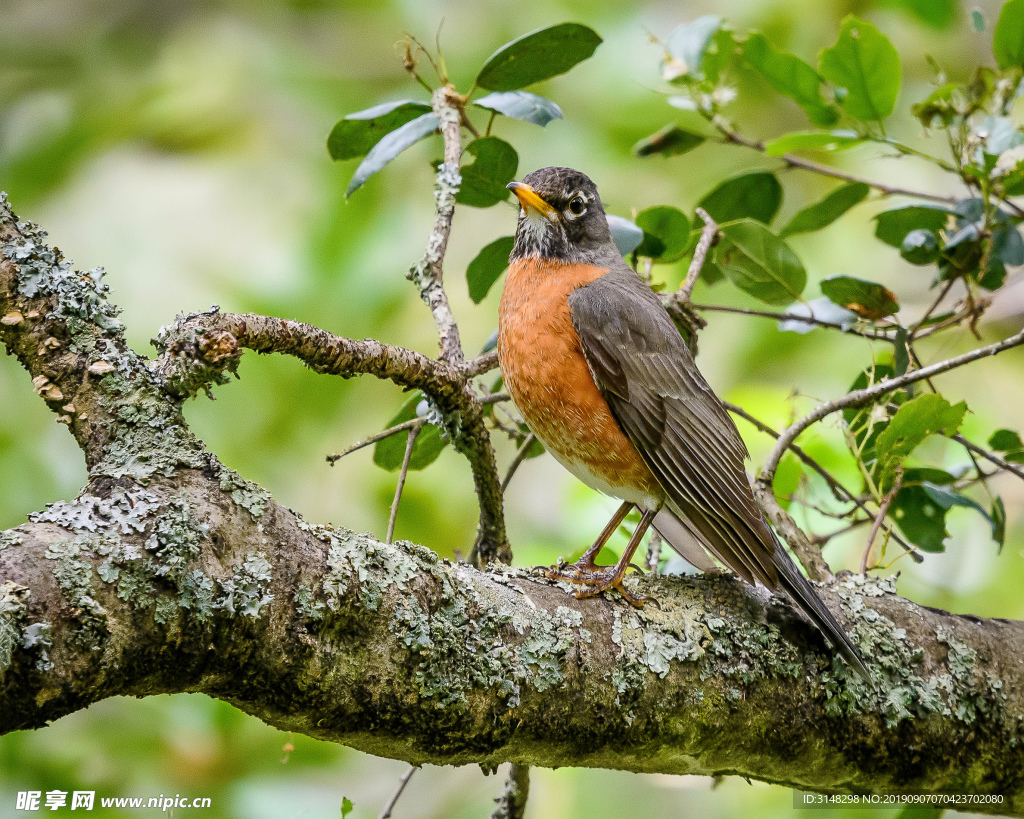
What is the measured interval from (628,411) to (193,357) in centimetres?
140

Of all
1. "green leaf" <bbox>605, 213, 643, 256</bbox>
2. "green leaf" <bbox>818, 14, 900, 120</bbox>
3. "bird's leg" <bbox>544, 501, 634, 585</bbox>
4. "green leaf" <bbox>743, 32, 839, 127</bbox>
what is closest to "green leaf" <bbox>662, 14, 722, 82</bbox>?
"green leaf" <bbox>743, 32, 839, 127</bbox>

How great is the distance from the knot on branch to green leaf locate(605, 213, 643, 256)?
1.50 m

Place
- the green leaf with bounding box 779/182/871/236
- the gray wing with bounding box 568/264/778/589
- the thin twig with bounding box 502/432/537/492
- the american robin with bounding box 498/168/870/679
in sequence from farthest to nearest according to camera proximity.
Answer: the green leaf with bounding box 779/182/871/236 < the thin twig with bounding box 502/432/537/492 < the american robin with bounding box 498/168/870/679 < the gray wing with bounding box 568/264/778/589

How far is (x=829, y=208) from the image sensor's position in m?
3.34

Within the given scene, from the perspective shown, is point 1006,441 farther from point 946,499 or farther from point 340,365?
point 340,365

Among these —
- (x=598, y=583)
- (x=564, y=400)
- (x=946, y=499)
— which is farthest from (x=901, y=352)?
(x=598, y=583)

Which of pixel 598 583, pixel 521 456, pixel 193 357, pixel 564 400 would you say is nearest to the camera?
pixel 193 357

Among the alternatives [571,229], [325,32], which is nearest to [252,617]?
[571,229]

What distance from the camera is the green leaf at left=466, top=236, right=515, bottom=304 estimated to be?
124 inches

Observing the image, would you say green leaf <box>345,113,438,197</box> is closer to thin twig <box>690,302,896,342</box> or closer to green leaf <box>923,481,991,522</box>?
thin twig <box>690,302,896,342</box>

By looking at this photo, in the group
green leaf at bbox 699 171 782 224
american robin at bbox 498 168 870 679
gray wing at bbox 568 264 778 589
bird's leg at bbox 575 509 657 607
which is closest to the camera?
bird's leg at bbox 575 509 657 607

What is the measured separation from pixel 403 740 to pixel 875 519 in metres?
1.65

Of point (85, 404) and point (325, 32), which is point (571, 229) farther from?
point (325, 32)

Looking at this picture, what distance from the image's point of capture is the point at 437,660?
69.4 inches
